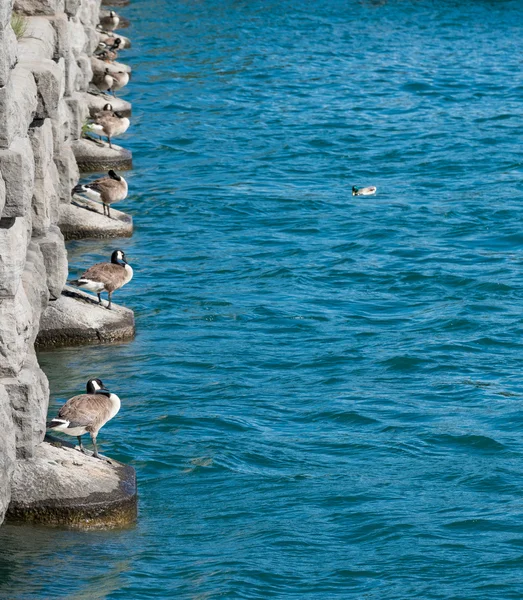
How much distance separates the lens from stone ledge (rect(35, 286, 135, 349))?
1414 cm

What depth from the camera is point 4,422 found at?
8.66 meters

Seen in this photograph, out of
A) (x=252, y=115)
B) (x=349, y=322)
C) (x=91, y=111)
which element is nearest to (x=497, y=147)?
(x=252, y=115)

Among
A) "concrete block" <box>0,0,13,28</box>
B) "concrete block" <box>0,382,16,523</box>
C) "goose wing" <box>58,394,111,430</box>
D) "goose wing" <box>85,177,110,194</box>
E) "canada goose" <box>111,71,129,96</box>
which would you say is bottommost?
"canada goose" <box>111,71,129,96</box>

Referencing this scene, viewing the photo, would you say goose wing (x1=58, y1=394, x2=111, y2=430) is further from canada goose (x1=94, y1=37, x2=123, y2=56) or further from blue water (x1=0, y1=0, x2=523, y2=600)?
canada goose (x1=94, y1=37, x2=123, y2=56)

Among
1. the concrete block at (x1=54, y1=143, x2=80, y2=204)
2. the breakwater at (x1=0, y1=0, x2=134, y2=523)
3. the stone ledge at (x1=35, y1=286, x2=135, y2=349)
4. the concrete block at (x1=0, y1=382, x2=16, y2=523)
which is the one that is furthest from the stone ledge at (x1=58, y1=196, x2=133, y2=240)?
the concrete block at (x1=0, y1=382, x2=16, y2=523)

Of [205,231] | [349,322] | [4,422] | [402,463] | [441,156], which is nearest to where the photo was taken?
[4,422]

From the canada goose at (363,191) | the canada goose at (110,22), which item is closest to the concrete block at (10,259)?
the canada goose at (363,191)

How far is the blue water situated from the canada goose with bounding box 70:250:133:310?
2.29 ft

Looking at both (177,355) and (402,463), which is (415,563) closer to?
(402,463)

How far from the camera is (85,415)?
10.6 meters

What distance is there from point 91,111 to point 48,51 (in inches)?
465

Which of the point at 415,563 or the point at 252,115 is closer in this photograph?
the point at 415,563

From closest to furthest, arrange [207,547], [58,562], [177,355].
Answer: [58,562] < [207,547] < [177,355]

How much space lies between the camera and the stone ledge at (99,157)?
2217 centimetres
